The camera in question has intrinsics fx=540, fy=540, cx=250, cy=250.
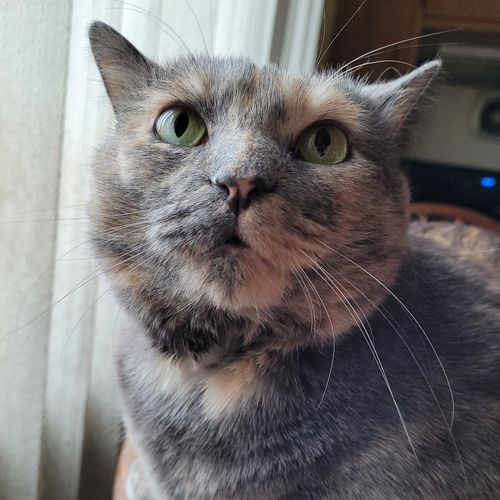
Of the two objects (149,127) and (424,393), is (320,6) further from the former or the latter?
(424,393)

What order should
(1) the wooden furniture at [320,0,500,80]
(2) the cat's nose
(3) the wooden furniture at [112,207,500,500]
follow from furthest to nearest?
(1) the wooden furniture at [320,0,500,80] → (3) the wooden furniture at [112,207,500,500] → (2) the cat's nose

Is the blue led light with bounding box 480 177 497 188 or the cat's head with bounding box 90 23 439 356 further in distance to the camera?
the blue led light with bounding box 480 177 497 188

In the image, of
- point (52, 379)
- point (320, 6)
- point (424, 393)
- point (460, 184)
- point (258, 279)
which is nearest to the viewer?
point (258, 279)

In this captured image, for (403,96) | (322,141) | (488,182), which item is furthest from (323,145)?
(488,182)

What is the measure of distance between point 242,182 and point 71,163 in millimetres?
361

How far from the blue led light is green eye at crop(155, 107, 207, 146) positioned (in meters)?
1.24

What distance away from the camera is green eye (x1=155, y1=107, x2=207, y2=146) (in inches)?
24.2

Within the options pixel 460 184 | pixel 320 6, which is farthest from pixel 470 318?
pixel 460 184

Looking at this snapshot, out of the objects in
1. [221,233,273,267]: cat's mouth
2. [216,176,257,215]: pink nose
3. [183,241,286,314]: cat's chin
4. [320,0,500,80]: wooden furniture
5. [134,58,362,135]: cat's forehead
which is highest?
[320,0,500,80]: wooden furniture

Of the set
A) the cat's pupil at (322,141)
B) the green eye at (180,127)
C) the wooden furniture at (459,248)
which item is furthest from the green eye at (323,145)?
the wooden furniture at (459,248)

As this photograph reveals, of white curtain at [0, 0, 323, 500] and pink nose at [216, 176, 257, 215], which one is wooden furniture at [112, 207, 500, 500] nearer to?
white curtain at [0, 0, 323, 500]

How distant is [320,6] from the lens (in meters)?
1.20

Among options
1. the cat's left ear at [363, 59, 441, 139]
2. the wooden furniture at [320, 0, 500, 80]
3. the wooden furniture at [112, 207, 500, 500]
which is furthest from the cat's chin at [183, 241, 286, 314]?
the wooden furniture at [320, 0, 500, 80]

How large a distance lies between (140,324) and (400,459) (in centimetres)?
34
